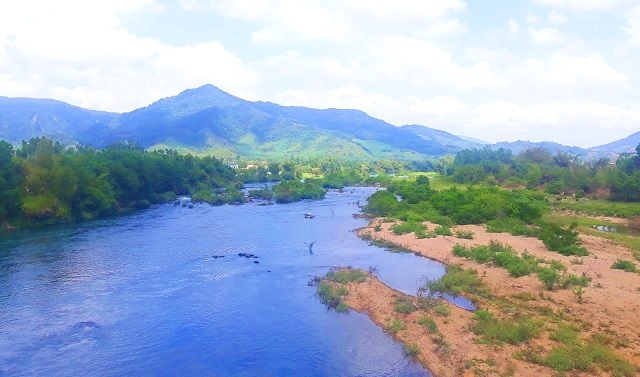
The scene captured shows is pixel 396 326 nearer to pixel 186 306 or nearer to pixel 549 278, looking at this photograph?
pixel 549 278

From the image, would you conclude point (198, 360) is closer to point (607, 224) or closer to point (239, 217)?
point (239, 217)

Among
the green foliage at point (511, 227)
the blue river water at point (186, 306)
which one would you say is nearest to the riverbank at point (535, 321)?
the blue river water at point (186, 306)

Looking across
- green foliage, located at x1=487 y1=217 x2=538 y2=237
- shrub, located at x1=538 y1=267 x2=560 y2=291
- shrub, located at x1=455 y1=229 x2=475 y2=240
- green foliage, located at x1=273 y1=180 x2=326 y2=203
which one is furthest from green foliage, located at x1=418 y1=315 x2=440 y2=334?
green foliage, located at x1=273 y1=180 x2=326 y2=203

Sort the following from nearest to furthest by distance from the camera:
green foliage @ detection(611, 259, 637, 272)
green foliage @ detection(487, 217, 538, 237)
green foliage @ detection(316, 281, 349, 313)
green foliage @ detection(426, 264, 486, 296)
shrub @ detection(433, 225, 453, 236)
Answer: green foliage @ detection(316, 281, 349, 313), green foliage @ detection(426, 264, 486, 296), green foliage @ detection(611, 259, 637, 272), green foliage @ detection(487, 217, 538, 237), shrub @ detection(433, 225, 453, 236)

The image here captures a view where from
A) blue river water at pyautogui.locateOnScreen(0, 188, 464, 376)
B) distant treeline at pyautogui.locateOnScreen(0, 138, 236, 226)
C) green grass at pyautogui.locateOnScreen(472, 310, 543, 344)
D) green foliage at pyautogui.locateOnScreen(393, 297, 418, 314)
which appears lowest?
blue river water at pyautogui.locateOnScreen(0, 188, 464, 376)

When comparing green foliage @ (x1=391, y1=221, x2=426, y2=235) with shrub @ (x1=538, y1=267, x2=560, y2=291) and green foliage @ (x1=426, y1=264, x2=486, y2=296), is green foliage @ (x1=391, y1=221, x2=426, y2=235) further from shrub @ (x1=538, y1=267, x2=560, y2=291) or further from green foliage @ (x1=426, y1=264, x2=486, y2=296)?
shrub @ (x1=538, y1=267, x2=560, y2=291)

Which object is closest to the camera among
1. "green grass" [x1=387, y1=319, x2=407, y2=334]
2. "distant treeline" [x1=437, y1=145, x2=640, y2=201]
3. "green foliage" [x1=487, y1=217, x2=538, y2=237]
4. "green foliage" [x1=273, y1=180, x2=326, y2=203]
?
"green grass" [x1=387, y1=319, x2=407, y2=334]

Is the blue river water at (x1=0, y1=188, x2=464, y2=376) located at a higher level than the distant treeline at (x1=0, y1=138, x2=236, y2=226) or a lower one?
lower
